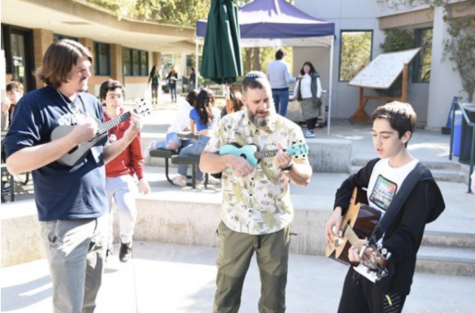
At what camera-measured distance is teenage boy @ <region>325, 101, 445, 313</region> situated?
2.21 metres

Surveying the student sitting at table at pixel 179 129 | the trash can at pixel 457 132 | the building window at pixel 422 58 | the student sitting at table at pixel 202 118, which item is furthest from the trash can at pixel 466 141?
the building window at pixel 422 58

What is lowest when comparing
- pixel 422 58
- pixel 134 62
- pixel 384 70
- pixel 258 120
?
pixel 258 120

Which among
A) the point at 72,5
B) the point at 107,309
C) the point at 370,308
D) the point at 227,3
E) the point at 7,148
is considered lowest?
the point at 107,309

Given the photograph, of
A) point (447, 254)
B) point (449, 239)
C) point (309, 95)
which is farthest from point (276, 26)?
point (447, 254)

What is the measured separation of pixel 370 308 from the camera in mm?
2395

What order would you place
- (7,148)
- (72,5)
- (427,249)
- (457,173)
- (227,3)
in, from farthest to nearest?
(72,5) → (457,173) → (227,3) → (427,249) → (7,148)

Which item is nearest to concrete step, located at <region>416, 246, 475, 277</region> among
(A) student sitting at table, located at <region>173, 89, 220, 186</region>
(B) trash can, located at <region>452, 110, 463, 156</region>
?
(A) student sitting at table, located at <region>173, 89, 220, 186</region>

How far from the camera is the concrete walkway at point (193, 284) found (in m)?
3.69

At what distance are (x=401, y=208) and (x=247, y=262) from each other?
104 centimetres

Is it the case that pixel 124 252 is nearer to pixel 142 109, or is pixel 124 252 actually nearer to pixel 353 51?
pixel 142 109

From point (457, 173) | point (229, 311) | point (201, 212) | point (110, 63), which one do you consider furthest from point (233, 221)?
point (110, 63)

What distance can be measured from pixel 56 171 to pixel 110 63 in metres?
21.7

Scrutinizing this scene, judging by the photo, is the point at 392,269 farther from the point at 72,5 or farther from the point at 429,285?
the point at 72,5

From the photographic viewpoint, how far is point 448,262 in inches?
171
